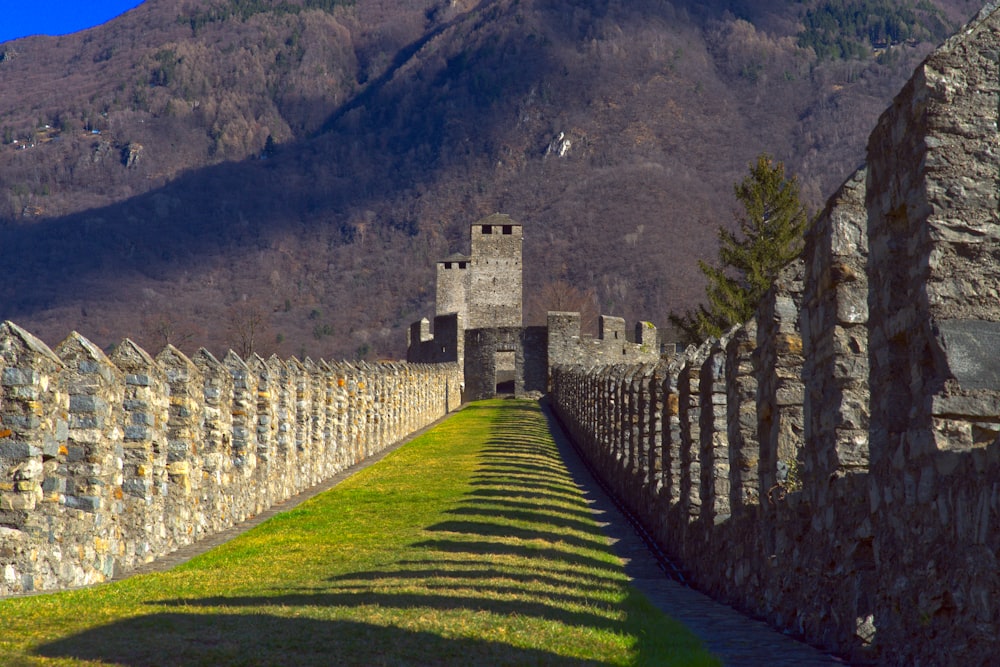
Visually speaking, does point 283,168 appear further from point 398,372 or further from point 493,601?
point 493,601

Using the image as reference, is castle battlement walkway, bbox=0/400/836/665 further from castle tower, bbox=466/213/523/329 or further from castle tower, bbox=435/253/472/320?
castle tower, bbox=435/253/472/320

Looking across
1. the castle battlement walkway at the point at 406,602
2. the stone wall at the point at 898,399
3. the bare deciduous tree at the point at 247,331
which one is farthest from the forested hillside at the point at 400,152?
the stone wall at the point at 898,399

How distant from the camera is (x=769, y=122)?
5497 inches

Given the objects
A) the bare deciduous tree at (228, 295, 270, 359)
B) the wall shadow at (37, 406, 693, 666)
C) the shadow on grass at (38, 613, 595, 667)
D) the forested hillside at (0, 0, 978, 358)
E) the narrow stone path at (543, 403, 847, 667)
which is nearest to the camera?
the shadow on grass at (38, 613, 595, 667)

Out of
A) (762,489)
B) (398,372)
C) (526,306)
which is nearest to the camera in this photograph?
(762,489)

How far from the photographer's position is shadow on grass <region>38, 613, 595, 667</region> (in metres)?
5.75

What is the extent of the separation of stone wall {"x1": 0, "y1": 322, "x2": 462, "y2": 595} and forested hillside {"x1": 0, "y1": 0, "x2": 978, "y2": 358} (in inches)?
3532

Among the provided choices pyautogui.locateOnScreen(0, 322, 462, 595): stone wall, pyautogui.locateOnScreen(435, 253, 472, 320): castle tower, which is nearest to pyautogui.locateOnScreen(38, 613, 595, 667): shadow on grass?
pyautogui.locateOnScreen(0, 322, 462, 595): stone wall

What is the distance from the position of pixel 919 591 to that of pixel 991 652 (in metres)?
0.75

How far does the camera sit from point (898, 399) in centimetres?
543

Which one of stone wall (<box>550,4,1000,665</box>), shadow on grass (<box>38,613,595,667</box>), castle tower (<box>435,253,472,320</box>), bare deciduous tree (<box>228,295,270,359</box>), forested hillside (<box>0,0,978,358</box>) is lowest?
shadow on grass (<box>38,613,595,667</box>)

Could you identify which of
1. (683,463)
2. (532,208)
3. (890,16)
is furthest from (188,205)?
(683,463)

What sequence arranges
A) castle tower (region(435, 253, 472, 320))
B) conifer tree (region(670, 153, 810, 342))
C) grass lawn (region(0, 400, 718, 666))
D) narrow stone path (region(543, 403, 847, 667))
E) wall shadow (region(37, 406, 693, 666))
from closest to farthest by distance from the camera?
wall shadow (region(37, 406, 693, 666)) → grass lawn (region(0, 400, 718, 666)) → narrow stone path (region(543, 403, 847, 667)) → conifer tree (region(670, 153, 810, 342)) → castle tower (region(435, 253, 472, 320))

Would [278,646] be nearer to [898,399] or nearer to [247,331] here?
[898,399]
